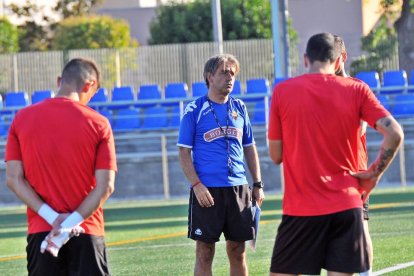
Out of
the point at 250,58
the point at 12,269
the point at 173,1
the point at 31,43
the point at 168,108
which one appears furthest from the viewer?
the point at 31,43

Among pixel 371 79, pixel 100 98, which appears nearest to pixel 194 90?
pixel 100 98

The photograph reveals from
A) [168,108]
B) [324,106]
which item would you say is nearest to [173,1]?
[168,108]

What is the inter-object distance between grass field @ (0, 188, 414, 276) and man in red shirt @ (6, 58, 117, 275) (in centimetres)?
A: 438

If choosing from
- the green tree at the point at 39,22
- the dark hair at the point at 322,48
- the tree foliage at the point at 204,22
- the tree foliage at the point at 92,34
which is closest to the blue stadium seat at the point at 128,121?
the tree foliage at the point at 204,22

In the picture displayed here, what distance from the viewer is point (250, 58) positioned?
34.6 metres

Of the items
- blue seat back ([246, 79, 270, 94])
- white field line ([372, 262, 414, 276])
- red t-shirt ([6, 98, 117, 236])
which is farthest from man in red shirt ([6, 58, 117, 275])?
→ blue seat back ([246, 79, 270, 94])

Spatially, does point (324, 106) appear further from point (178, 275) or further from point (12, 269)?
point (12, 269)

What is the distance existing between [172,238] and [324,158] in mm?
7964

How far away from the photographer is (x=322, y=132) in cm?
727

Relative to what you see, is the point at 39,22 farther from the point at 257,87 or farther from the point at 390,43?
the point at 257,87

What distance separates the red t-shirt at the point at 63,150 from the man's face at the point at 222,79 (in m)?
2.17

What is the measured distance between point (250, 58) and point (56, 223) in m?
27.8

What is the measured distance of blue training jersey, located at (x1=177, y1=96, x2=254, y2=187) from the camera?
919cm

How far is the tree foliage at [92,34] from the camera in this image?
4400 cm
